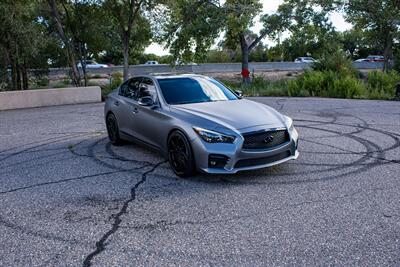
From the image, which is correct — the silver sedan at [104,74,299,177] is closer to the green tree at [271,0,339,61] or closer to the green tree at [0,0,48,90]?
the green tree at [0,0,48,90]

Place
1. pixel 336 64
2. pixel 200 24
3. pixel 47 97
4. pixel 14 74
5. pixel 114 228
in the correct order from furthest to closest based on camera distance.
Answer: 1. pixel 200 24
2. pixel 336 64
3. pixel 14 74
4. pixel 47 97
5. pixel 114 228

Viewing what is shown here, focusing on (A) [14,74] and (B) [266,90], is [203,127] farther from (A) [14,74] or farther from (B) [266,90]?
(A) [14,74]

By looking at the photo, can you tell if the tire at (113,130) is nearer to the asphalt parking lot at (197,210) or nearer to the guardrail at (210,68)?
Answer: the asphalt parking lot at (197,210)

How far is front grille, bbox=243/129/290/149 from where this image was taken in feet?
17.4

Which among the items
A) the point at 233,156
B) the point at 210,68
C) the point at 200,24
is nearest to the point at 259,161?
the point at 233,156

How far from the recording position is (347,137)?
8305 mm

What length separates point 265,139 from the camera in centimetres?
541

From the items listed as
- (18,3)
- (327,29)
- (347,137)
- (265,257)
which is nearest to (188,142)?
(265,257)

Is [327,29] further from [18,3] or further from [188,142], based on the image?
[188,142]

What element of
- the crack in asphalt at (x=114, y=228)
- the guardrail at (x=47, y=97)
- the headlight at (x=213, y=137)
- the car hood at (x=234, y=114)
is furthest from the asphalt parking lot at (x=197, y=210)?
the guardrail at (x=47, y=97)

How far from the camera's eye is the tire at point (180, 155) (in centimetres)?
547

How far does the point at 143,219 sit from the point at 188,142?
4.80 ft

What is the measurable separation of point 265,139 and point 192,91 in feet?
6.16

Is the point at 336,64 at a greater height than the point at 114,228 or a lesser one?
greater
